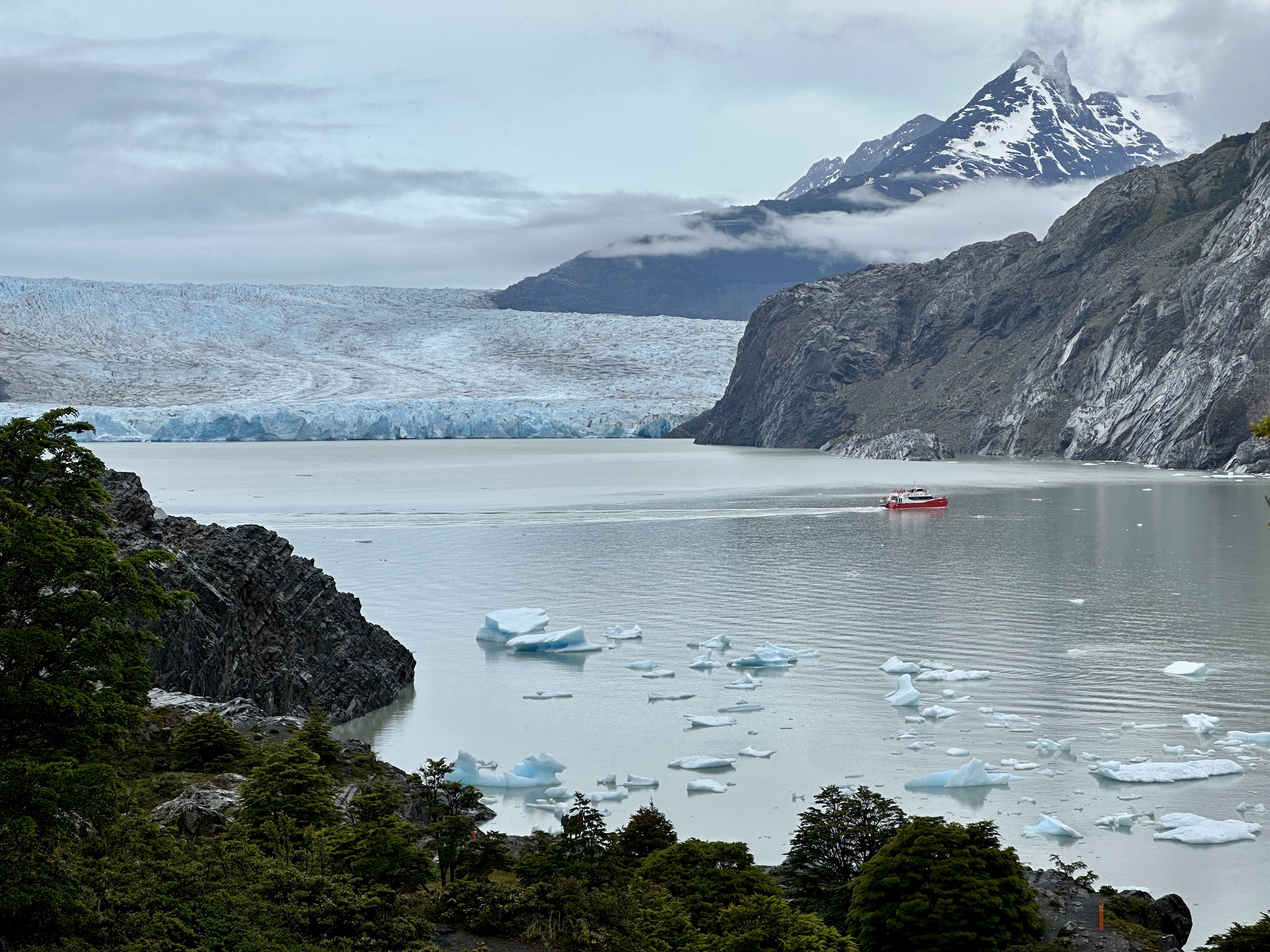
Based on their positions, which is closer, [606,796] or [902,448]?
[606,796]

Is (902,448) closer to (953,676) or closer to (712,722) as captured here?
(953,676)

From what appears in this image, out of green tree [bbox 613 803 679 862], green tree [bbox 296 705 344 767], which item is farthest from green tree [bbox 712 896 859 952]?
green tree [bbox 296 705 344 767]

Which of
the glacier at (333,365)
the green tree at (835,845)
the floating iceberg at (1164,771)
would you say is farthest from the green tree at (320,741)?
the glacier at (333,365)

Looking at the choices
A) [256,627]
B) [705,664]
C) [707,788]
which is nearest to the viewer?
[707,788]

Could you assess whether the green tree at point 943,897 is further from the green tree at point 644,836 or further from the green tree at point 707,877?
the green tree at point 644,836

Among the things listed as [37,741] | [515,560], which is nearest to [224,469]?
[515,560]

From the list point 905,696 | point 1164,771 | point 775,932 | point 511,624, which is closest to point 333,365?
point 511,624

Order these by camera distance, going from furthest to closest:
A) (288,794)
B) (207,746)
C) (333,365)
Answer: (333,365)
(207,746)
(288,794)
